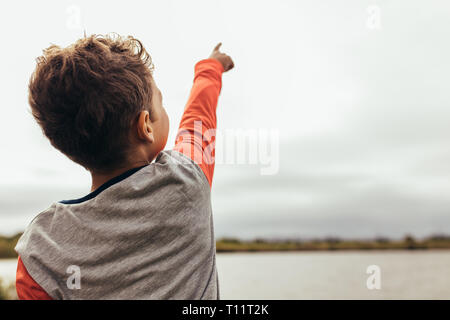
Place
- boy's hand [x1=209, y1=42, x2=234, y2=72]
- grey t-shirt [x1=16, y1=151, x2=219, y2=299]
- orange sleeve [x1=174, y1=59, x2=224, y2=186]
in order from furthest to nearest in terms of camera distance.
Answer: boy's hand [x1=209, y1=42, x2=234, y2=72] → orange sleeve [x1=174, y1=59, x2=224, y2=186] → grey t-shirt [x1=16, y1=151, x2=219, y2=299]

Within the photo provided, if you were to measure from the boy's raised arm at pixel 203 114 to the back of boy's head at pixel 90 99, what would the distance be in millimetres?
158

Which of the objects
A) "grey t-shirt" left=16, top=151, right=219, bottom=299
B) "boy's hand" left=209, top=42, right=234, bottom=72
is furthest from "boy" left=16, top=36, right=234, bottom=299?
"boy's hand" left=209, top=42, right=234, bottom=72

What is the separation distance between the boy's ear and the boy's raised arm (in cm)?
10

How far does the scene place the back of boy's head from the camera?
2.29 feet

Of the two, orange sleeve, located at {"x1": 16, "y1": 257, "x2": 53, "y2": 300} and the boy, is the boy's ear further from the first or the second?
orange sleeve, located at {"x1": 16, "y1": 257, "x2": 53, "y2": 300}

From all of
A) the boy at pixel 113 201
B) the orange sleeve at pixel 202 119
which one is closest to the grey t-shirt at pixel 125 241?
the boy at pixel 113 201

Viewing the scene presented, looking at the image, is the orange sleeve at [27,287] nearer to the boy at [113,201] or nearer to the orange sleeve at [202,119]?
the boy at [113,201]

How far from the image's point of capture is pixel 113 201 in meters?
0.68

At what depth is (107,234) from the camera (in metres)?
0.66

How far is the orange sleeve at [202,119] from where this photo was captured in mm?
843

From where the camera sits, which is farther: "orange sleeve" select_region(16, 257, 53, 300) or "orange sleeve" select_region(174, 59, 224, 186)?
"orange sleeve" select_region(174, 59, 224, 186)

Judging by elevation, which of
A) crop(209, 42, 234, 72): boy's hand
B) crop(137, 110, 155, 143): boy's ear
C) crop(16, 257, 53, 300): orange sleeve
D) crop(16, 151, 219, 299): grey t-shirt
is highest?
crop(209, 42, 234, 72): boy's hand
